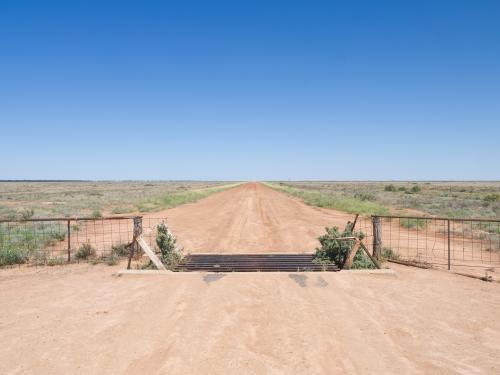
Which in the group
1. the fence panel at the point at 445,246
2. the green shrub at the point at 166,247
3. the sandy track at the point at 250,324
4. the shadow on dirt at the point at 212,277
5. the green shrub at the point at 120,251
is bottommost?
the fence panel at the point at 445,246

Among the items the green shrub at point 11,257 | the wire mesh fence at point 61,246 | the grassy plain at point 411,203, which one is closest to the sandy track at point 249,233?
the wire mesh fence at point 61,246

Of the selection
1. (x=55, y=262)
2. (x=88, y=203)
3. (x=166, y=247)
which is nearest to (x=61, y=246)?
(x=55, y=262)

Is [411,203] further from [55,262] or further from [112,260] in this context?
[55,262]

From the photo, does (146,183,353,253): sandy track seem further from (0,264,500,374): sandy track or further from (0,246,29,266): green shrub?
(0,246,29,266): green shrub

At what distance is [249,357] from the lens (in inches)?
181

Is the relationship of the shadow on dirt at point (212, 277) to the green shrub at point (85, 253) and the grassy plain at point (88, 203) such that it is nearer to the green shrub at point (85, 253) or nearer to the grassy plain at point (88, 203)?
the green shrub at point (85, 253)

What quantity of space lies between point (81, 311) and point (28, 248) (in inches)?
270

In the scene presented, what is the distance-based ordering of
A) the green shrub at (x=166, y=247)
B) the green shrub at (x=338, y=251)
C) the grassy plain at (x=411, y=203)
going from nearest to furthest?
the green shrub at (x=338, y=251), the green shrub at (x=166, y=247), the grassy plain at (x=411, y=203)

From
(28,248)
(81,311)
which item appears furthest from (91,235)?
(81,311)

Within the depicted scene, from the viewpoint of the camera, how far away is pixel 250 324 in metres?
5.61

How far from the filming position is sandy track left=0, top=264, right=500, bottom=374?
177 inches

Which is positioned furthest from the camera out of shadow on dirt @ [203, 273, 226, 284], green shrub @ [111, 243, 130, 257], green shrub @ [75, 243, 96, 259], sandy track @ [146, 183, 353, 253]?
sandy track @ [146, 183, 353, 253]

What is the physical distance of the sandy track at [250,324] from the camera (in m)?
4.49

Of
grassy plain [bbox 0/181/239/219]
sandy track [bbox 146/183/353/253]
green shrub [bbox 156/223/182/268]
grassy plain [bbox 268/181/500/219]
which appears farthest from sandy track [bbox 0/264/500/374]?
grassy plain [bbox 268/181/500/219]
